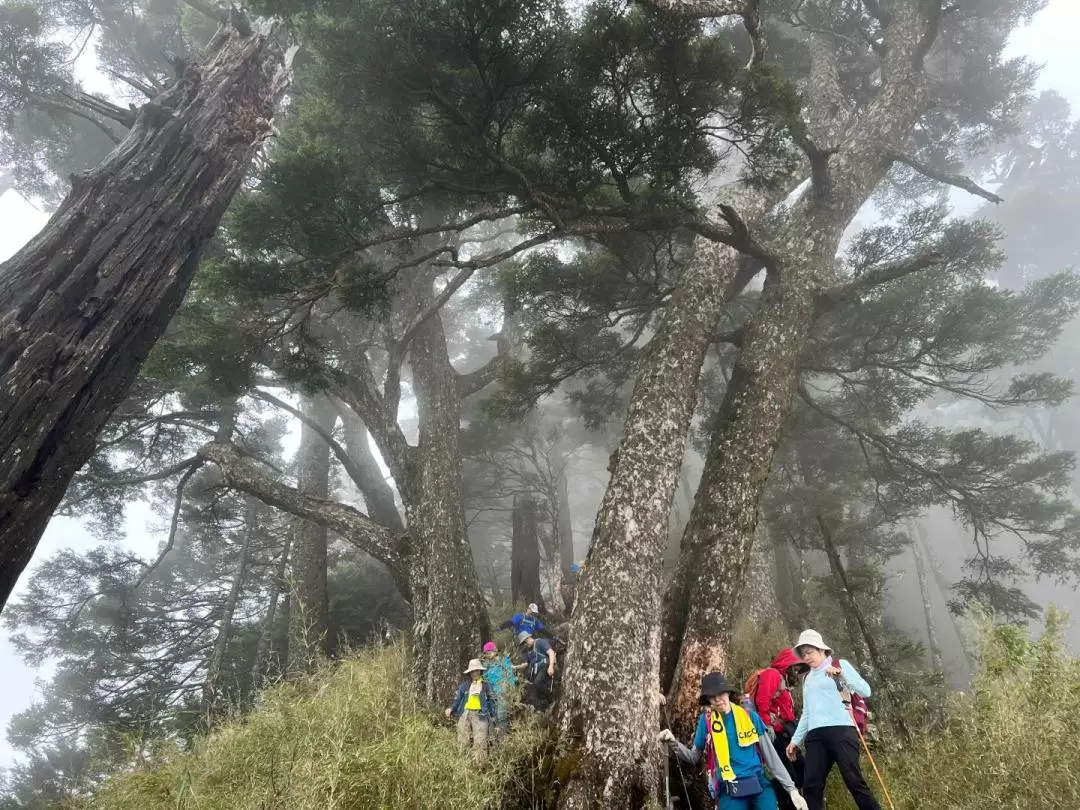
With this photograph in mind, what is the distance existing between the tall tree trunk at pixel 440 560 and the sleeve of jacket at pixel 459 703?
523 mm

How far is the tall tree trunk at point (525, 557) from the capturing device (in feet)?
38.9

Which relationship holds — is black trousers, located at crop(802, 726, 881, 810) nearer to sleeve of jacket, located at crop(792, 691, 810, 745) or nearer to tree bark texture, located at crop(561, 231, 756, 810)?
sleeve of jacket, located at crop(792, 691, 810, 745)

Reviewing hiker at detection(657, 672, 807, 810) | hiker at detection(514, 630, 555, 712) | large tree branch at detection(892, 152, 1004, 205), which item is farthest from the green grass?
large tree branch at detection(892, 152, 1004, 205)

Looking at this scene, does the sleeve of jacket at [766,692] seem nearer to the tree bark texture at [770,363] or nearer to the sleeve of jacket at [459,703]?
the tree bark texture at [770,363]

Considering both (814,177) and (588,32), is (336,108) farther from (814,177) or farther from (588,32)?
(814,177)

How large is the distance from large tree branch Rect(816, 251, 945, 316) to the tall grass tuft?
633cm

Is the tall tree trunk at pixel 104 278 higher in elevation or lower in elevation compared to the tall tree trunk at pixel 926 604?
higher

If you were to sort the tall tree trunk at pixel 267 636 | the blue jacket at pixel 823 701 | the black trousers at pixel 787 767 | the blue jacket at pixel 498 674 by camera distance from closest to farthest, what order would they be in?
the blue jacket at pixel 823 701
the black trousers at pixel 787 767
the blue jacket at pixel 498 674
the tall tree trunk at pixel 267 636

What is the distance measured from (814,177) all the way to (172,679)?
1541 cm

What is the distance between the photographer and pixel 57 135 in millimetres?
11945

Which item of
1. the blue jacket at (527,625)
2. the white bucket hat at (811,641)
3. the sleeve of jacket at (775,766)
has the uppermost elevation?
the blue jacket at (527,625)

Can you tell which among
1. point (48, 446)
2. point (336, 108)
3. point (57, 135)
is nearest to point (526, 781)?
point (48, 446)

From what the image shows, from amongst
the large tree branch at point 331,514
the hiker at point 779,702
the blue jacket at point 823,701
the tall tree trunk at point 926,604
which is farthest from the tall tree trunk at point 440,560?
the tall tree trunk at point 926,604

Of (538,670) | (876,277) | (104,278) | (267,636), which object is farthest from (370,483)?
(876,277)
